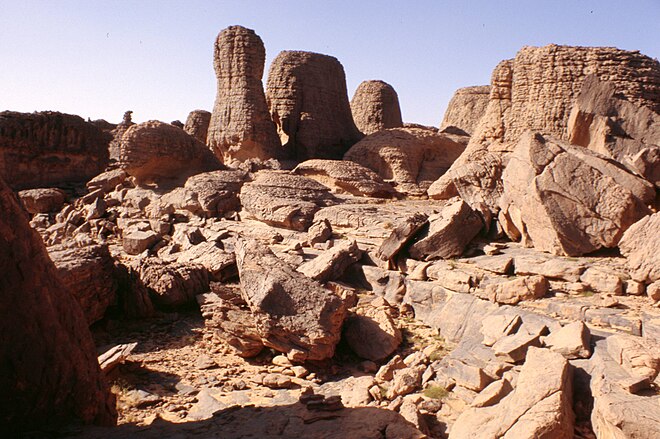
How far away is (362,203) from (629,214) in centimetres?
569

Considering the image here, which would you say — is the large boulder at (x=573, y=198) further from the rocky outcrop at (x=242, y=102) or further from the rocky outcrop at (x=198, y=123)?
the rocky outcrop at (x=198, y=123)

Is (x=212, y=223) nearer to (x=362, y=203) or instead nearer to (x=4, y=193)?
(x=362, y=203)

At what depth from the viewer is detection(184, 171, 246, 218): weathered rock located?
1073 cm

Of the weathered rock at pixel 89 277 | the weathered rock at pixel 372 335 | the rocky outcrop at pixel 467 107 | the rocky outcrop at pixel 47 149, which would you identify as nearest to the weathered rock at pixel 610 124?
the weathered rock at pixel 372 335

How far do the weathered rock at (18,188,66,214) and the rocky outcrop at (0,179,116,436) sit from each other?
11.0m

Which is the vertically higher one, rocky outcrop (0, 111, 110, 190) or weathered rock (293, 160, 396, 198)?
rocky outcrop (0, 111, 110, 190)

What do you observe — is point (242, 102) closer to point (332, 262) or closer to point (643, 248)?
point (332, 262)

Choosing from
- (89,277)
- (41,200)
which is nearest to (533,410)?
(89,277)

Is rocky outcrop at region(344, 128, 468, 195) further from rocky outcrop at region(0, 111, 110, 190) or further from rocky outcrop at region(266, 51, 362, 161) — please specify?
rocky outcrop at region(0, 111, 110, 190)

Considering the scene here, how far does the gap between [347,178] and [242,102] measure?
5.82 m

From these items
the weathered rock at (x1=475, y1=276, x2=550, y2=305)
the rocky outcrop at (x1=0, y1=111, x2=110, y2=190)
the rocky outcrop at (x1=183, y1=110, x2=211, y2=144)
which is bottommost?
the weathered rock at (x1=475, y1=276, x2=550, y2=305)

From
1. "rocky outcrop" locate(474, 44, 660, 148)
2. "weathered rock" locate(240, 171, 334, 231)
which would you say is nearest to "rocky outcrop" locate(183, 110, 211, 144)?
"weathered rock" locate(240, 171, 334, 231)

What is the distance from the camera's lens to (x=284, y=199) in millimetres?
9805

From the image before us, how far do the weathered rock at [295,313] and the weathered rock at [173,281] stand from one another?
6.38 ft
